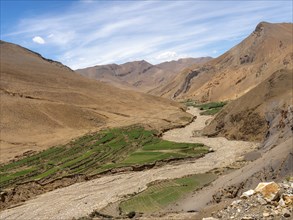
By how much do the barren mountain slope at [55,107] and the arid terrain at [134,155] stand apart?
0.24 meters

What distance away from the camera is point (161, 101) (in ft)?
324

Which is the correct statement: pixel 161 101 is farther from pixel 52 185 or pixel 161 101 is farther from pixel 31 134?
pixel 52 185

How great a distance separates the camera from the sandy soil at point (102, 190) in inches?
1045

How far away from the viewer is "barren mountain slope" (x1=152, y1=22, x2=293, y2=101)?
316ft

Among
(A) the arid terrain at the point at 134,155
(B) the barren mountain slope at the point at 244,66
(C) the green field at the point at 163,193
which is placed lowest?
(C) the green field at the point at 163,193

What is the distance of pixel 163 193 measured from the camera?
86.6 feet

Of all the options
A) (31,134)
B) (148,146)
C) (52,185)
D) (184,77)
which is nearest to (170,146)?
(148,146)

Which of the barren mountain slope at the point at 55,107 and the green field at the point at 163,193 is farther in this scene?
the barren mountain slope at the point at 55,107

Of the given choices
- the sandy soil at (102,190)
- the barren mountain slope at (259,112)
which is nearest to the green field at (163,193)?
the sandy soil at (102,190)

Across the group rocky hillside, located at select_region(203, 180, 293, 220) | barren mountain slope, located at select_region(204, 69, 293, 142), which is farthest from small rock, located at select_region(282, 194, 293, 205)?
barren mountain slope, located at select_region(204, 69, 293, 142)

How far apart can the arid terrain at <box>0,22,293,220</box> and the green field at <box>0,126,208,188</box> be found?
0.10 metres

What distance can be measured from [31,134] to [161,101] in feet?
148

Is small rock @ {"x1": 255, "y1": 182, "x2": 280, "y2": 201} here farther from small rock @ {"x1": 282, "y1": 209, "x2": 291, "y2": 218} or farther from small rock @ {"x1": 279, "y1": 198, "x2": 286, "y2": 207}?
small rock @ {"x1": 282, "y1": 209, "x2": 291, "y2": 218}

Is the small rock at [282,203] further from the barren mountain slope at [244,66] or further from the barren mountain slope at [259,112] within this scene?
the barren mountain slope at [244,66]
